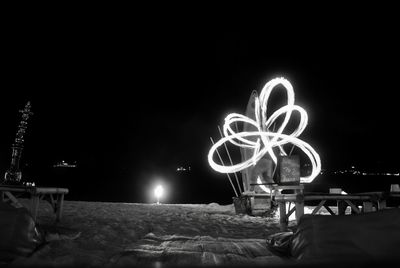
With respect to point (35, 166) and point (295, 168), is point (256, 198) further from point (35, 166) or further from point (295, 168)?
point (35, 166)

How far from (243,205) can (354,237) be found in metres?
8.75

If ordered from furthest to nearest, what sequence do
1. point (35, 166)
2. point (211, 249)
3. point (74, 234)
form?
1. point (35, 166)
2. point (74, 234)
3. point (211, 249)

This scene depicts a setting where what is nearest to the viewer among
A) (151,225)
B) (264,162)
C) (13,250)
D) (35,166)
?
(13,250)

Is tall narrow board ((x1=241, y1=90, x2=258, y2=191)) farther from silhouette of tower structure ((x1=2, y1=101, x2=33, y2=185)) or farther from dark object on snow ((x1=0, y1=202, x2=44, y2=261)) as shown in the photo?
dark object on snow ((x1=0, y1=202, x2=44, y2=261))

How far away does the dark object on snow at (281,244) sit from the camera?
4793 millimetres

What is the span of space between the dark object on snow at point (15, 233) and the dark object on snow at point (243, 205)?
873 centimetres

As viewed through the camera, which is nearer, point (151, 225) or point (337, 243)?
point (337, 243)

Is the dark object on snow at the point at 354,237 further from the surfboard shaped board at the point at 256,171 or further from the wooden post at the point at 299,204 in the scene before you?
the surfboard shaped board at the point at 256,171

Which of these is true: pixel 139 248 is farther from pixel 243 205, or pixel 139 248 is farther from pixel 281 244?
pixel 243 205

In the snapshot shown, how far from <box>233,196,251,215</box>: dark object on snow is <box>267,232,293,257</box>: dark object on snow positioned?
21.9ft

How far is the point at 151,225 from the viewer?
305 inches

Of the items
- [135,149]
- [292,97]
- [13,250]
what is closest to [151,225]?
[13,250]

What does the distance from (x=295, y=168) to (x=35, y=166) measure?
12998 cm

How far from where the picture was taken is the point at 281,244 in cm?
498
